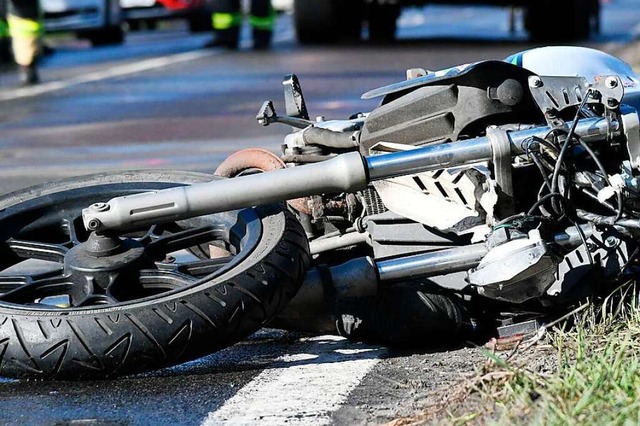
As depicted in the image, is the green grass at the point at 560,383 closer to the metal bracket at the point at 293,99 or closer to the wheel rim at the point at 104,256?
the wheel rim at the point at 104,256

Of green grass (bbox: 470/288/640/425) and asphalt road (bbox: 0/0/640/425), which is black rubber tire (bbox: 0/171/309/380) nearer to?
asphalt road (bbox: 0/0/640/425)

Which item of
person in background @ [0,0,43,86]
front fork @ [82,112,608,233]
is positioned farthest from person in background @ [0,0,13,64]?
front fork @ [82,112,608,233]

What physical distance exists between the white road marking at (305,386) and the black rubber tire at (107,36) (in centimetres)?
1710

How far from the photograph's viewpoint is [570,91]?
3.83 metres

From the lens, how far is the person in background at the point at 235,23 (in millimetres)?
18156

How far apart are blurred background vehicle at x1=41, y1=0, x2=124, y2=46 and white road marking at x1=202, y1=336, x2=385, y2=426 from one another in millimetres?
16698

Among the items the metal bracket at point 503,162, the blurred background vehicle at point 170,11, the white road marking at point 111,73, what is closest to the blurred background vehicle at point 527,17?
the white road marking at point 111,73

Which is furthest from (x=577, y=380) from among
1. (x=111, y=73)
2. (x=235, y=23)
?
(x=235, y=23)

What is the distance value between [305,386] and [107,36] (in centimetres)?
1774

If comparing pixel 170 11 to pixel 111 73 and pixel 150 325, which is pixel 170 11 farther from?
pixel 150 325

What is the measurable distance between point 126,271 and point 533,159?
1.16 m

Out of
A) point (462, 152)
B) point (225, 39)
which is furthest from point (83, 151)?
point (225, 39)

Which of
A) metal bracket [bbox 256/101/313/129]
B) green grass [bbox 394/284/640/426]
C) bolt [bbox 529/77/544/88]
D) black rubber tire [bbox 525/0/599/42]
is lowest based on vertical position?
black rubber tire [bbox 525/0/599/42]

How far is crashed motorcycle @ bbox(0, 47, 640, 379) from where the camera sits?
3.49m
